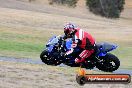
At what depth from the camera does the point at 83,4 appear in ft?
371

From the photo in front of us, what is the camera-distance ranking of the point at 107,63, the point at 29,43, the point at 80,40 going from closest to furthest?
the point at 80,40 → the point at 107,63 → the point at 29,43

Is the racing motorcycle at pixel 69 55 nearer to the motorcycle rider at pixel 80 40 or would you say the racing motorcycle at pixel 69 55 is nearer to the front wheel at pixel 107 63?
the front wheel at pixel 107 63

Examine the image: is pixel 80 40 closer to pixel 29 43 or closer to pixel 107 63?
pixel 107 63

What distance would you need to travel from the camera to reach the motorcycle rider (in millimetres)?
14906

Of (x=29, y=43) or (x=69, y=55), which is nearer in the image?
(x=69, y=55)

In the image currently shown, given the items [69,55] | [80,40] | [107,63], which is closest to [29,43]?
[107,63]

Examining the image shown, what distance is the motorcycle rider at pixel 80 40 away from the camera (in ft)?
48.9

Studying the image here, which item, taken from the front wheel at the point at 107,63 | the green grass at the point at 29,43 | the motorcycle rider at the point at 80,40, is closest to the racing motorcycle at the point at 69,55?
the front wheel at the point at 107,63

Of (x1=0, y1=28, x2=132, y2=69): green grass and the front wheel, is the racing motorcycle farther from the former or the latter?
(x1=0, y1=28, x2=132, y2=69): green grass

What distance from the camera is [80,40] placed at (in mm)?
14914

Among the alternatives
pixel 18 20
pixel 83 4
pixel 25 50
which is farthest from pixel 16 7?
pixel 25 50

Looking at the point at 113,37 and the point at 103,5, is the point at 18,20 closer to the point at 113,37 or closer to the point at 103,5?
the point at 113,37

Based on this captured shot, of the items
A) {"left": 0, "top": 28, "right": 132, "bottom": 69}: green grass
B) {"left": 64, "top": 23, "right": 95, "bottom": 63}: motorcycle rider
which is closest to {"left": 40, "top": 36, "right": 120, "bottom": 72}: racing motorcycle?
{"left": 64, "top": 23, "right": 95, "bottom": 63}: motorcycle rider

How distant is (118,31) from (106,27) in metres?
5.33
